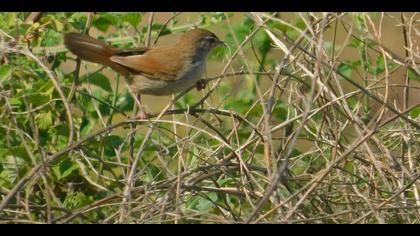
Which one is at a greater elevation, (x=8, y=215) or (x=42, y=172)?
(x=42, y=172)

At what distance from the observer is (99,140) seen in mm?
4492

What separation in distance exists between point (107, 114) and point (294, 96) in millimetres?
1219

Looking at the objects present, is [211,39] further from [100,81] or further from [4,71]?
[4,71]

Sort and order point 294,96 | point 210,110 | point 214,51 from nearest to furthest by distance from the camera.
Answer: point 210,110, point 294,96, point 214,51

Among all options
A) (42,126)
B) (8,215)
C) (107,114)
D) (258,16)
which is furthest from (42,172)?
(107,114)

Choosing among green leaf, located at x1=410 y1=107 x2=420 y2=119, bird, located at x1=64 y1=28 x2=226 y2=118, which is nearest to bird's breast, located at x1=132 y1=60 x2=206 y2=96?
bird, located at x1=64 y1=28 x2=226 y2=118

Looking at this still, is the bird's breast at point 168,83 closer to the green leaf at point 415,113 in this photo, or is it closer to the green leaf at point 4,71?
the green leaf at point 4,71

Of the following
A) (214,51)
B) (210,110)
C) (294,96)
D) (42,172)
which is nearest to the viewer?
(42,172)

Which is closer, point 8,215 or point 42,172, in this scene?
point 42,172

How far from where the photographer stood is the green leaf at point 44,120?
4.70 meters

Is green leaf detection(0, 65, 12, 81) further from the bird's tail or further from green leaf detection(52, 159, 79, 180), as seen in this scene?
green leaf detection(52, 159, 79, 180)

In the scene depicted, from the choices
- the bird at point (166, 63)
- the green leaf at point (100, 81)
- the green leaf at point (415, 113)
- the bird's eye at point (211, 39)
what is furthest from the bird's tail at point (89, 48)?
the green leaf at point (415, 113)

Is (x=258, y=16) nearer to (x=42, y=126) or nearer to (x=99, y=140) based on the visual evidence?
(x=99, y=140)

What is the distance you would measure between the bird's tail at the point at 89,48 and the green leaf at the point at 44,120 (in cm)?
36
